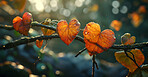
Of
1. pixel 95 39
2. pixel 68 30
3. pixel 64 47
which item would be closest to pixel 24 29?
Result: pixel 68 30

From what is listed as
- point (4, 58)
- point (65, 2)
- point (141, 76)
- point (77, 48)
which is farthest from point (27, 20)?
point (65, 2)

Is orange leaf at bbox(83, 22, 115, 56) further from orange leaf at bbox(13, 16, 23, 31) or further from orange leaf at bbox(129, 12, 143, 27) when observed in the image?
orange leaf at bbox(129, 12, 143, 27)

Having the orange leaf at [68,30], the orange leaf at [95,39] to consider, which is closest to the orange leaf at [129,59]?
the orange leaf at [95,39]

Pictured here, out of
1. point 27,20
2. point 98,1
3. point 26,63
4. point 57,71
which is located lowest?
point 57,71

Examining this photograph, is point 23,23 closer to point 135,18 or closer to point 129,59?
point 129,59

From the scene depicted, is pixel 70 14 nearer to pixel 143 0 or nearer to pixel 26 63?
pixel 143 0
